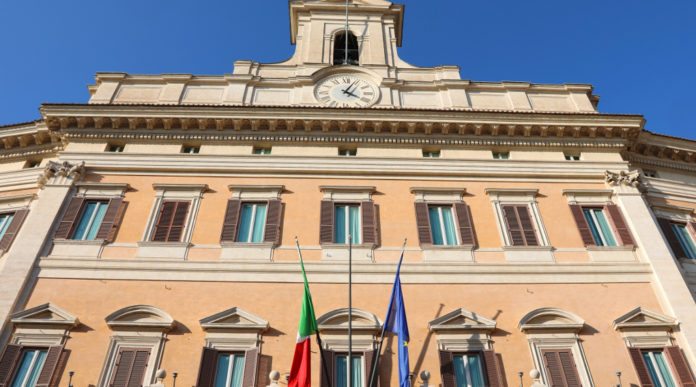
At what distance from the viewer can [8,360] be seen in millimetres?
10688

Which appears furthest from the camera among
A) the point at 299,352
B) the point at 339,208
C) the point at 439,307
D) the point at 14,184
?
the point at 14,184

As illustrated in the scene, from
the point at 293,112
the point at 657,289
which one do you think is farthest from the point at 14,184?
the point at 657,289

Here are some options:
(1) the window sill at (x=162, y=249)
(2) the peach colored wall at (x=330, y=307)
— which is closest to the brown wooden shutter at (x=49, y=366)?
(2) the peach colored wall at (x=330, y=307)

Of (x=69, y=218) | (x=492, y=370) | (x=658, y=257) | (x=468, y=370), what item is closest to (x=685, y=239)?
(x=658, y=257)

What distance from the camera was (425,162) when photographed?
15.1 meters

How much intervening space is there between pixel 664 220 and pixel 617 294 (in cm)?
396

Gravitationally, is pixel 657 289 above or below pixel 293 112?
below

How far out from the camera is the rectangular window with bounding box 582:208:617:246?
13680 millimetres

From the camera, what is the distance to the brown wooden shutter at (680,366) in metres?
10.9

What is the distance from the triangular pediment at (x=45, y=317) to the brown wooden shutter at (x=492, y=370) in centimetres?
836

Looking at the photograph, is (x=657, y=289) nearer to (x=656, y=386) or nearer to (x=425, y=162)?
(x=656, y=386)

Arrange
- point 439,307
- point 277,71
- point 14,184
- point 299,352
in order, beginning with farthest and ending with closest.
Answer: point 277,71, point 14,184, point 439,307, point 299,352

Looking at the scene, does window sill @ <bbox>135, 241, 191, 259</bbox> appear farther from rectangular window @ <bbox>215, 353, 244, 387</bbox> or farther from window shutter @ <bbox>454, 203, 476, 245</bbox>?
window shutter @ <bbox>454, 203, 476, 245</bbox>

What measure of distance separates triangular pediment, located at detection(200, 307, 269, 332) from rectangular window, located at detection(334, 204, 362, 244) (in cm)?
282
